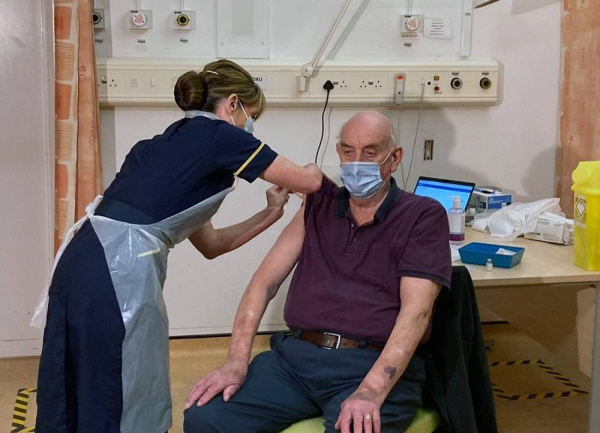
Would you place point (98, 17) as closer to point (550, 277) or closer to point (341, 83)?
point (341, 83)

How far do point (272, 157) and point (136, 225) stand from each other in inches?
15.4

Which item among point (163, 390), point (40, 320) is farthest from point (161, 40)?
point (163, 390)

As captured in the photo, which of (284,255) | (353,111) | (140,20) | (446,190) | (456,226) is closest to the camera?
(284,255)

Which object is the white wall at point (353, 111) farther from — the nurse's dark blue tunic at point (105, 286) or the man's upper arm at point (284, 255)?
the nurse's dark blue tunic at point (105, 286)

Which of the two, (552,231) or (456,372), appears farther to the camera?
(552,231)

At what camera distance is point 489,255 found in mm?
2295

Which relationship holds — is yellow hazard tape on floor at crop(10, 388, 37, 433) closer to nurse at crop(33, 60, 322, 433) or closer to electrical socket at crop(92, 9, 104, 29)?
nurse at crop(33, 60, 322, 433)

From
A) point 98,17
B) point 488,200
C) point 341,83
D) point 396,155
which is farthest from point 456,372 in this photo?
point 98,17

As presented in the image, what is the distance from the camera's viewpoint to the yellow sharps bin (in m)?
2.21

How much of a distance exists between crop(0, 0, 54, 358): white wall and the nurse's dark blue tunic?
1.42 meters

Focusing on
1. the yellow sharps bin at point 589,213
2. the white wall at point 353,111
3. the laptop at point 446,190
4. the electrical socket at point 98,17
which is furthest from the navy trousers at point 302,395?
the electrical socket at point 98,17

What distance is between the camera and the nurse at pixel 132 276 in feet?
6.01

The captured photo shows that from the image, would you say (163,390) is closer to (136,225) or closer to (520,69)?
(136,225)

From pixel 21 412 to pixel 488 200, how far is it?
2.03m
